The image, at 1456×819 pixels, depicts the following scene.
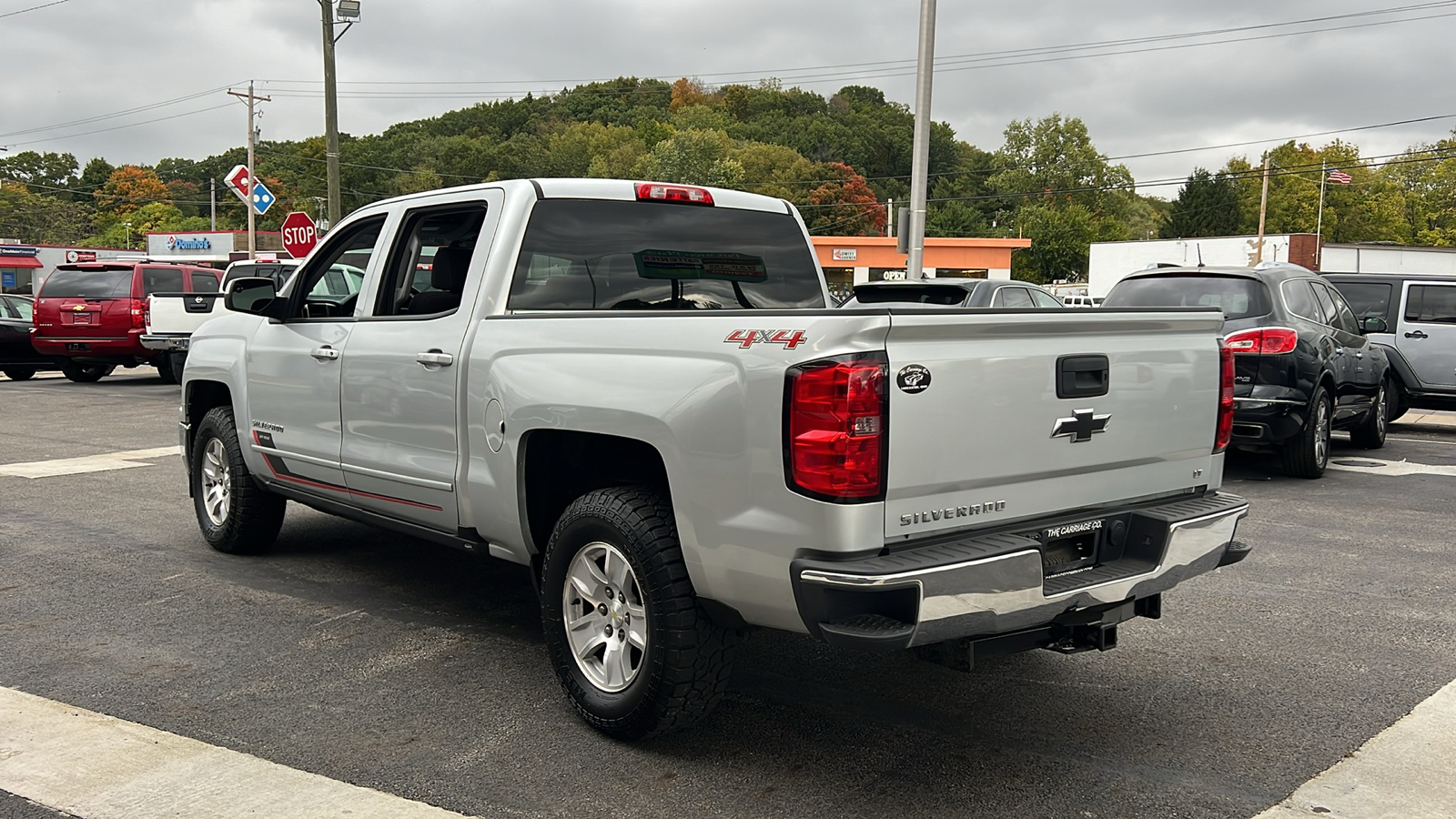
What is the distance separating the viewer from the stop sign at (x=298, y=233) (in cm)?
2073

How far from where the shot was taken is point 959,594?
3291 mm

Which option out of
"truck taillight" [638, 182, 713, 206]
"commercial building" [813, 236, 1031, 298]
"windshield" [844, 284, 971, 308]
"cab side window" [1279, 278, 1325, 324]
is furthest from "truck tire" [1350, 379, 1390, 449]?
"commercial building" [813, 236, 1031, 298]

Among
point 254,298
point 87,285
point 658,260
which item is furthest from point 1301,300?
point 87,285

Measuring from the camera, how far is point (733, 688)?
457cm

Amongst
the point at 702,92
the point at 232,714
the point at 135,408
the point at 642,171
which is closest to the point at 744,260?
the point at 232,714

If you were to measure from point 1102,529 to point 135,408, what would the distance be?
14221mm

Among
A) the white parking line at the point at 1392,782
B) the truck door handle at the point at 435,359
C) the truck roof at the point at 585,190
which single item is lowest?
the white parking line at the point at 1392,782

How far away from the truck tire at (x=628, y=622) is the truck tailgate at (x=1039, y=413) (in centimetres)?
79

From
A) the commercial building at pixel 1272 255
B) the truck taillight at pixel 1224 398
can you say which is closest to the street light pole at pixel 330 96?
the truck taillight at pixel 1224 398

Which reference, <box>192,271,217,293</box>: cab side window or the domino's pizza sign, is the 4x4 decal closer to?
<box>192,271,217,293</box>: cab side window

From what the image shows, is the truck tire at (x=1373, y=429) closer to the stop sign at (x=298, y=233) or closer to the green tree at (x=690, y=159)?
the stop sign at (x=298, y=233)

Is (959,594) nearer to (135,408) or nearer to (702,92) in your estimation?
(135,408)

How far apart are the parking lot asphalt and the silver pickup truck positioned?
1.28 feet

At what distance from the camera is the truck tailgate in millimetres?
3369
